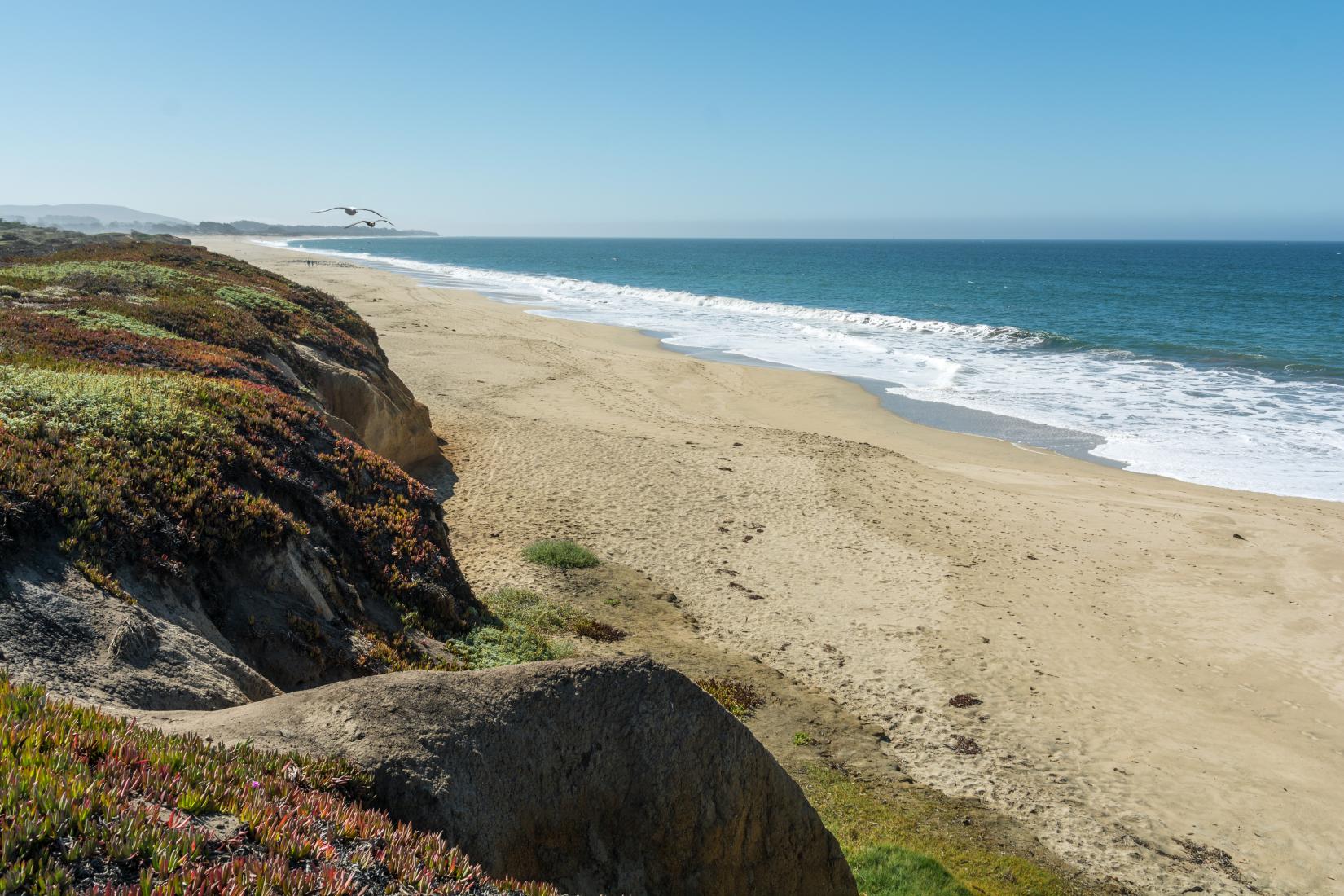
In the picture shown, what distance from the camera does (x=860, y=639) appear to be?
1144 centimetres

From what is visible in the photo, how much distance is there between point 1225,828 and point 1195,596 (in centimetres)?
616

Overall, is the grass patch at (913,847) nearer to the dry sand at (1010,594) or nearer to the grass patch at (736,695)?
the dry sand at (1010,594)

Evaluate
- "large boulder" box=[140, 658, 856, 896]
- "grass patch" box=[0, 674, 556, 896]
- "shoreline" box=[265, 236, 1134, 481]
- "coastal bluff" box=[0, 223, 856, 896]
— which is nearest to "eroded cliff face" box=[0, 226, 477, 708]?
"coastal bluff" box=[0, 223, 856, 896]

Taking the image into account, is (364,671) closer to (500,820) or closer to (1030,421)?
(500,820)

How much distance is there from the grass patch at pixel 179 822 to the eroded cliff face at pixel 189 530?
1.73 metres

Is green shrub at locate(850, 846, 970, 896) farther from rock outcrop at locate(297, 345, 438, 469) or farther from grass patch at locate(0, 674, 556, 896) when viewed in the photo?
rock outcrop at locate(297, 345, 438, 469)

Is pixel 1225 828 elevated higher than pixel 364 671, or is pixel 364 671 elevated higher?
pixel 364 671

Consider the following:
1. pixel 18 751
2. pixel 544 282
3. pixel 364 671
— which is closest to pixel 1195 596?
pixel 364 671

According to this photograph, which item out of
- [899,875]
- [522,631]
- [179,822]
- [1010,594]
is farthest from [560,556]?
[179,822]

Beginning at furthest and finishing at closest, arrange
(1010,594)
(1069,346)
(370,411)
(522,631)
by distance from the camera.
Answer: (1069,346) < (370,411) < (1010,594) < (522,631)

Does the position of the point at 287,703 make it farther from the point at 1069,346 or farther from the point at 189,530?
the point at 1069,346

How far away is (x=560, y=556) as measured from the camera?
508 inches

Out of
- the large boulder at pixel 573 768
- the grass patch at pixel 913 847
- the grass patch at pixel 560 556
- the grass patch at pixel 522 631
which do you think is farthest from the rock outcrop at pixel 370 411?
the large boulder at pixel 573 768

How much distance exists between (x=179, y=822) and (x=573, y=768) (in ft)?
7.14
